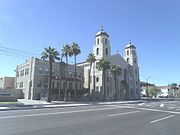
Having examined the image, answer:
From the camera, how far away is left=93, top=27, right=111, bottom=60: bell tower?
219ft

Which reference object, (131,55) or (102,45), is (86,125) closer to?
(102,45)

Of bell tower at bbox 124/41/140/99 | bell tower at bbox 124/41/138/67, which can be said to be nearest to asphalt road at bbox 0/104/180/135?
bell tower at bbox 124/41/140/99

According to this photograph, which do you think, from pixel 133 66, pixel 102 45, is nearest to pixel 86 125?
pixel 102 45

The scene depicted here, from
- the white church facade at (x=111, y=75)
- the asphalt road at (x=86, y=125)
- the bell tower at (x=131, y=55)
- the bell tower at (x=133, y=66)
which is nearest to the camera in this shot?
the asphalt road at (x=86, y=125)

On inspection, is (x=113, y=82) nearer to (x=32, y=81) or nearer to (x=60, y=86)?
(x=60, y=86)

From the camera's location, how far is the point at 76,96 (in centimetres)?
5766

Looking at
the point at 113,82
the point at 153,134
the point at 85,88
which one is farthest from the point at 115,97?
the point at 153,134

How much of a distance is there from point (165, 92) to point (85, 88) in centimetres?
10322

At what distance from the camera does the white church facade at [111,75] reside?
66375 mm

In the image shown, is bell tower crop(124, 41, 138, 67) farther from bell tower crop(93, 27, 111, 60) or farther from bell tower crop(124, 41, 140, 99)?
bell tower crop(93, 27, 111, 60)

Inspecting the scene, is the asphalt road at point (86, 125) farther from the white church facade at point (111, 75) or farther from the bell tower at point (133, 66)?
the bell tower at point (133, 66)

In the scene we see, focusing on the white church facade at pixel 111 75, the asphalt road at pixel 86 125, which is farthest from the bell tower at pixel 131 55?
the asphalt road at pixel 86 125

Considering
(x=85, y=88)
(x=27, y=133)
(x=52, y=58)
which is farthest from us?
(x=85, y=88)

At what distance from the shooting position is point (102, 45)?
219 ft
